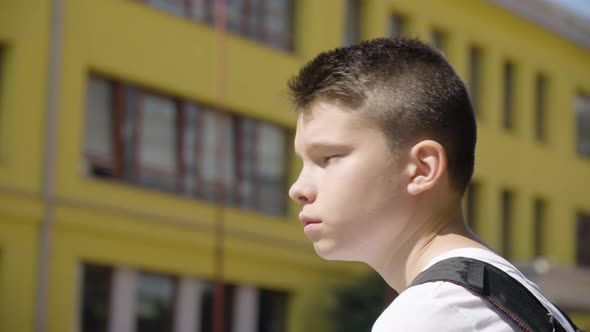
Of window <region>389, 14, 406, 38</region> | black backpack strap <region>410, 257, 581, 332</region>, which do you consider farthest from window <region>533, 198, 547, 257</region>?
black backpack strap <region>410, 257, 581, 332</region>

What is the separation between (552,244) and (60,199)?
1547cm

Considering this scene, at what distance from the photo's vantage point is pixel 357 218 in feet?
6.19

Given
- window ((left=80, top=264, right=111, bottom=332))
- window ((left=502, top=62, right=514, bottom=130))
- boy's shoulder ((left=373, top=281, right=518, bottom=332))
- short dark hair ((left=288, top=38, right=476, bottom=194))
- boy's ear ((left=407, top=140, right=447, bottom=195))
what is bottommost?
boy's shoulder ((left=373, top=281, right=518, bottom=332))

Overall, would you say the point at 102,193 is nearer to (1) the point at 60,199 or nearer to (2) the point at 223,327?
(1) the point at 60,199

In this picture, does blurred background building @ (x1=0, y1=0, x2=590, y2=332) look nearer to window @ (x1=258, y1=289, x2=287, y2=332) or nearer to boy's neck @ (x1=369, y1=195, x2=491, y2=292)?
window @ (x1=258, y1=289, x2=287, y2=332)

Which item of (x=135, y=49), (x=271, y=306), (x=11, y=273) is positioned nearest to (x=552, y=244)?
(x=271, y=306)

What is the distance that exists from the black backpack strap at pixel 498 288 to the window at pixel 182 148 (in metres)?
18.9

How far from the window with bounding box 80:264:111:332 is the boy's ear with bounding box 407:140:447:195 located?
18.6 meters

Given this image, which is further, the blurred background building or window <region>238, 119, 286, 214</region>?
window <region>238, 119, 286, 214</region>

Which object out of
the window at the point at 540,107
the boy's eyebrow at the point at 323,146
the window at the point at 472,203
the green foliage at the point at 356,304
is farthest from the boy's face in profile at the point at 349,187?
the window at the point at 540,107

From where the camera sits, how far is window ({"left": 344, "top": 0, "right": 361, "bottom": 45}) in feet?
85.4

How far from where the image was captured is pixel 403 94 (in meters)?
1.87

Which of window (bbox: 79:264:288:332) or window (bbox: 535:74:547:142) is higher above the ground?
window (bbox: 535:74:547:142)

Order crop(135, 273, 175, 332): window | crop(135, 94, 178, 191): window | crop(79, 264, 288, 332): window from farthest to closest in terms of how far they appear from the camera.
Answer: crop(135, 94, 178, 191): window < crop(135, 273, 175, 332): window < crop(79, 264, 288, 332): window
